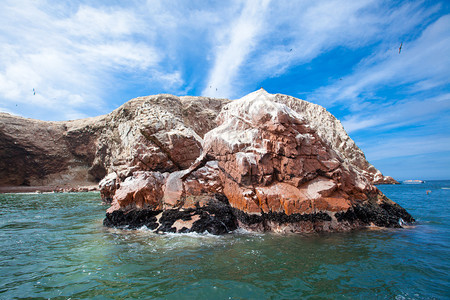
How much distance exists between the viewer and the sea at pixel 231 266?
4336mm

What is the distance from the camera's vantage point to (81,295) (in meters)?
4.29

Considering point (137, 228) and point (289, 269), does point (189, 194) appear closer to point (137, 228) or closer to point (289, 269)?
point (137, 228)

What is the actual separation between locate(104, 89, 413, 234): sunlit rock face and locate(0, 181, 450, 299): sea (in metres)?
0.78

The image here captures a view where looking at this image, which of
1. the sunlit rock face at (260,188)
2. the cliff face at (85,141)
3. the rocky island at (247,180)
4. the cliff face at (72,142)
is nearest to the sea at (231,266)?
the sunlit rock face at (260,188)

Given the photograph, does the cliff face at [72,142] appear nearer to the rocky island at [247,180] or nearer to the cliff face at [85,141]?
the cliff face at [85,141]

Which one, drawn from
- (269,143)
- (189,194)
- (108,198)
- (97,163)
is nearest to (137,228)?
(189,194)

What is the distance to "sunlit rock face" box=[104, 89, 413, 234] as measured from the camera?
8688mm

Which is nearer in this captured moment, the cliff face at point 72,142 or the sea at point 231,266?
the sea at point 231,266

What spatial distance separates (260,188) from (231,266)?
13.5 ft

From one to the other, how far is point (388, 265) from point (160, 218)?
27.5ft

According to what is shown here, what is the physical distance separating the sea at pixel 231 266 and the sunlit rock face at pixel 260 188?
78 cm

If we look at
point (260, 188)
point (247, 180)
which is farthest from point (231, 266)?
point (247, 180)

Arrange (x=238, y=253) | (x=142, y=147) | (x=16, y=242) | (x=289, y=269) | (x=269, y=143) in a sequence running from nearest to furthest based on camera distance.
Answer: (x=289, y=269)
(x=238, y=253)
(x=16, y=242)
(x=269, y=143)
(x=142, y=147)

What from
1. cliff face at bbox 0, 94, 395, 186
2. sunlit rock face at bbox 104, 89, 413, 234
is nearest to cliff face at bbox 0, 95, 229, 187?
cliff face at bbox 0, 94, 395, 186
